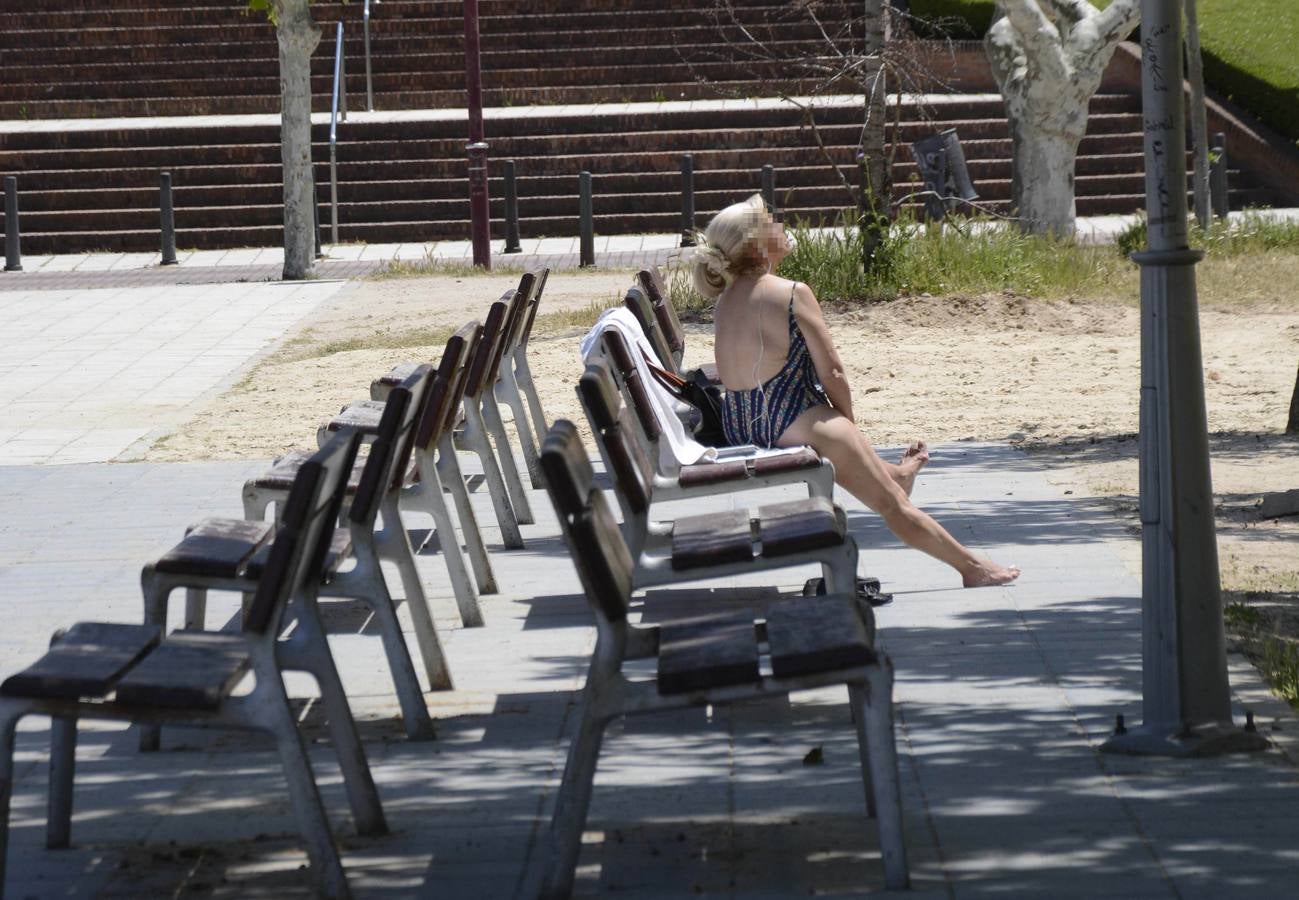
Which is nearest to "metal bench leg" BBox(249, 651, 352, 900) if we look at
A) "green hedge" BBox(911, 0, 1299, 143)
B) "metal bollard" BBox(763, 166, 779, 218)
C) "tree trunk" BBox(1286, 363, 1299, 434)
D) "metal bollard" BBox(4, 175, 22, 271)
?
"tree trunk" BBox(1286, 363, 1299, 434)

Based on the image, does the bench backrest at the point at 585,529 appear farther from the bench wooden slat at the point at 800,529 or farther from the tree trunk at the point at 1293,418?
the tree trunk at the point at 1293,418

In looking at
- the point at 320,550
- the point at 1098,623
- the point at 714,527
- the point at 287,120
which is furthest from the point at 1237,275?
the point at 320,550

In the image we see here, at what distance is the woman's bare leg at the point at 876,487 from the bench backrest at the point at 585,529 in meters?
2.55

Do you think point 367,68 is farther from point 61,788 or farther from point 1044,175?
point 61,788

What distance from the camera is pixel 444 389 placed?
6.83m

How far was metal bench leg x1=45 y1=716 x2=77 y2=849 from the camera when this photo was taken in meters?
4.61

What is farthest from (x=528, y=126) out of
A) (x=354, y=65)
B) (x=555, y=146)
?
(x=354, y=65)

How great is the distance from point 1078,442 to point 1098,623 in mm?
4158

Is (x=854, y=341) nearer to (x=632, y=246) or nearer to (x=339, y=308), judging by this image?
(x=339, y=308)

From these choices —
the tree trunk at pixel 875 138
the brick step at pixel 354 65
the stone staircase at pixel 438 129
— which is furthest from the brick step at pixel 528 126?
the tree trunk at pixel 875 138

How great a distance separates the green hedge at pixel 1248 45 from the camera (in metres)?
26.6

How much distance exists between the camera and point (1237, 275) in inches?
682

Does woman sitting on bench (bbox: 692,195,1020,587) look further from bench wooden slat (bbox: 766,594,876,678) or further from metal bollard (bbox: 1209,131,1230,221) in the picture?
metal bollard (bbox: 1209,131,1230,221)

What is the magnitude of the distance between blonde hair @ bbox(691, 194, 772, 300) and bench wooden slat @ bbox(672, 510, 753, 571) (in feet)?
4.59
